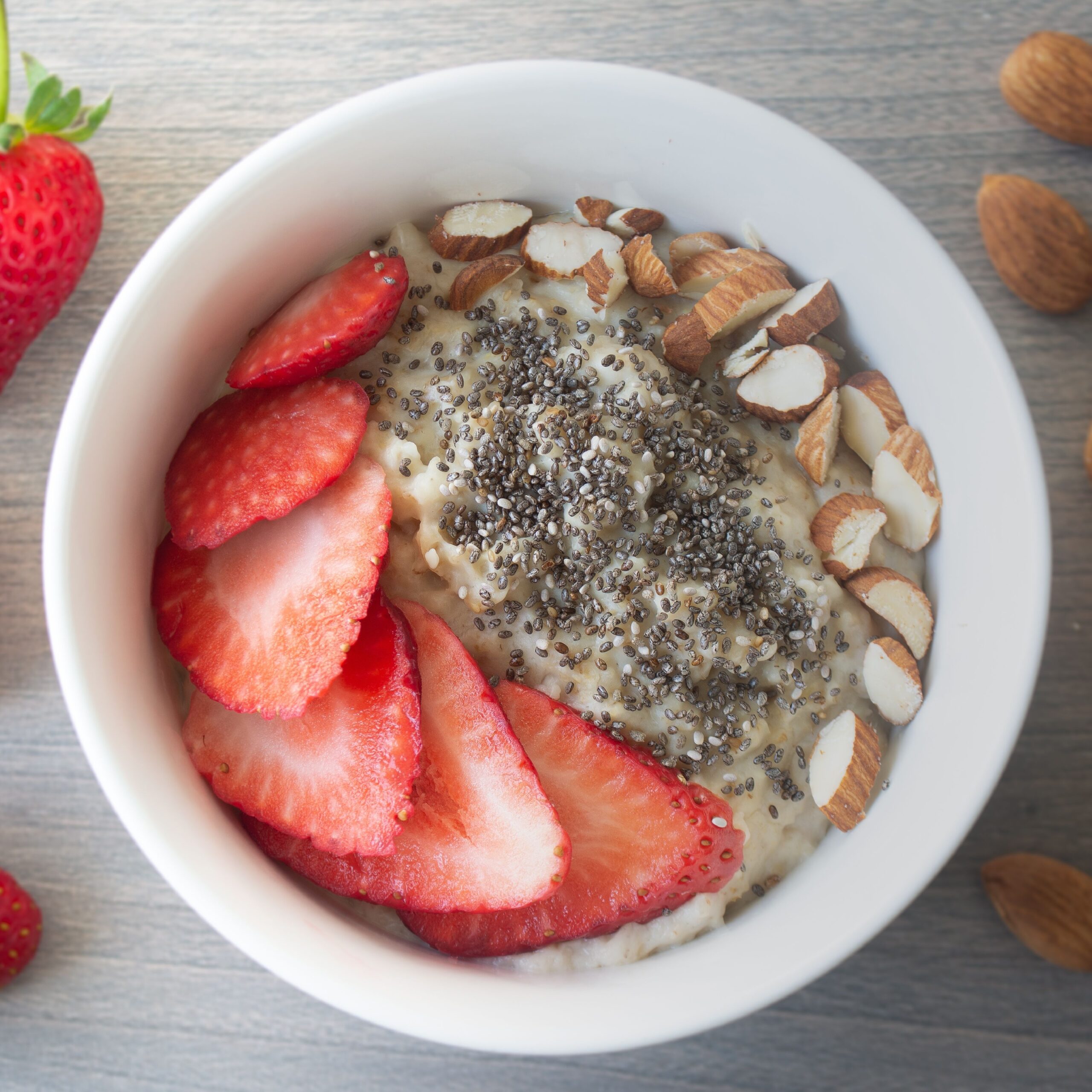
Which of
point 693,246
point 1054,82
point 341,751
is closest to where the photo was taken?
point 341,751

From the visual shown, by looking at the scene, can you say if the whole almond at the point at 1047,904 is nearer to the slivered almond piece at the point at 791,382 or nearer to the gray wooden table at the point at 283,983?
the gray wooden table at the point at 283,983

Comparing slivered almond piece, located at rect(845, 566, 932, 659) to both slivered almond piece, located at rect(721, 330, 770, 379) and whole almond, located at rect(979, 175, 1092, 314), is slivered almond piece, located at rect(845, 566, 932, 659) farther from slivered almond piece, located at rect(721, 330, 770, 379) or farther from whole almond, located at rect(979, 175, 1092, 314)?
whole almond, located at rect(979, 175, 1092, 314)

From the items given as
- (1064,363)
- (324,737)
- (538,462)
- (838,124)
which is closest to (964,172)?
(838,124)

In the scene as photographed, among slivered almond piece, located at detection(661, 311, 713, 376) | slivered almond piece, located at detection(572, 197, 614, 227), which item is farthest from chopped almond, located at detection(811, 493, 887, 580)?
slivered almond piece, located at detection(572, 197, 614, 227)

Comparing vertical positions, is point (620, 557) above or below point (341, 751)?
above

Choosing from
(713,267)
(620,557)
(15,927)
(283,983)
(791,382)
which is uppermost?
(713,267)

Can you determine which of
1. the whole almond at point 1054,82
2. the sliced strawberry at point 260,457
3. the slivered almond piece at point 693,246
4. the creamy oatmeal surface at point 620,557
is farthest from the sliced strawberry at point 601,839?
the whole almond at point 1054,82

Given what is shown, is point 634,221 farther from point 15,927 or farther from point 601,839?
point 15,927

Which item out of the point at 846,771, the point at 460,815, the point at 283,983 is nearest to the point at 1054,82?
the point at 846,771
